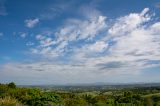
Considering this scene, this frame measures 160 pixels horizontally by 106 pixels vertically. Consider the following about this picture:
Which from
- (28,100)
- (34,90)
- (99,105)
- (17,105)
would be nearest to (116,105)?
(99,105)

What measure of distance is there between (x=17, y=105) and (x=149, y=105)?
19.9 metres

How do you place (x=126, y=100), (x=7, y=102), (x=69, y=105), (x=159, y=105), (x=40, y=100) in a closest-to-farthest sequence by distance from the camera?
(x=7, y=102), (x=40, y=100), (x=69, y=105), (x=159, y=105), (x=126, y=100)

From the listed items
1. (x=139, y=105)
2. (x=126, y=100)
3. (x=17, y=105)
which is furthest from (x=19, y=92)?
(x=126, y=100)

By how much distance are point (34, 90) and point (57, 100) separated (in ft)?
16.1

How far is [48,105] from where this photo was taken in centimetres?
1652

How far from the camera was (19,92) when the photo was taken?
23.3 m

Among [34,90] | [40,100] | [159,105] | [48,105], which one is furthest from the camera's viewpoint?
[159,105]

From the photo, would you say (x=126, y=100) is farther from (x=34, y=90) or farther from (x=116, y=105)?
(x=34, y=90)

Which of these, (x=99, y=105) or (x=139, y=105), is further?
(x=139, y=105)

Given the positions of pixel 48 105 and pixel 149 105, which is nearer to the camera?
pixel 48 105

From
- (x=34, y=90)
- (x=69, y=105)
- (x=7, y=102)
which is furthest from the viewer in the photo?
(x=34, y=90)

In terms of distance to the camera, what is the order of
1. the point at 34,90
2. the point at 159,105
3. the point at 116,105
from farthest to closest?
the point at 159,105, the point at 116,105, the point at 34,90

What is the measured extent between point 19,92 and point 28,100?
4.49 m

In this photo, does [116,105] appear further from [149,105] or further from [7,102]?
[7,102]
